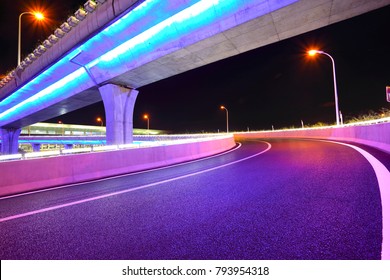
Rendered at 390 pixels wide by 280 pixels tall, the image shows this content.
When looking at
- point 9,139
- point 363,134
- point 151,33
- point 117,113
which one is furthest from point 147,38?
point 9,139

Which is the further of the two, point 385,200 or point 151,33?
point 151,33

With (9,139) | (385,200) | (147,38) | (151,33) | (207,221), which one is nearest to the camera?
(207,221)

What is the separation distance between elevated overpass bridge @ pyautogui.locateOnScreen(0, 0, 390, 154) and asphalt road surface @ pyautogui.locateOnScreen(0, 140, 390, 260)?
7.16m

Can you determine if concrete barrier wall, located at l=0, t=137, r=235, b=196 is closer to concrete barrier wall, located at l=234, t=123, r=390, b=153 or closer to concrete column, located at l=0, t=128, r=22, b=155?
concrete barrier wall, located at l=234, t=123, r=390, b=153

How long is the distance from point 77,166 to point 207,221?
20.0 feet

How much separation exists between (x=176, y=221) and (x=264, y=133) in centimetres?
4201

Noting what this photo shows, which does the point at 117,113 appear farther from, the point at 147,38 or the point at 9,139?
the point at 9,139

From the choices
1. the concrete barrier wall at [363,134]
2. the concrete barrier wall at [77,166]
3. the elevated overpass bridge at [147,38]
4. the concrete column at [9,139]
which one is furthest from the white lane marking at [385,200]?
the concrete column at [9,139]

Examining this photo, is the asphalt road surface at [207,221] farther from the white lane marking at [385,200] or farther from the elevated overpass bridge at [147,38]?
the elevated overpass bridge at [147,38]

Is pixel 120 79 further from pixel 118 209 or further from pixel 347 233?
pixel 347 233

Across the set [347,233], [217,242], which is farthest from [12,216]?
[347,233]

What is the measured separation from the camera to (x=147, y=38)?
11969mm

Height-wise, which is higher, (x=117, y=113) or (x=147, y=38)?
(x=147, y=38)
